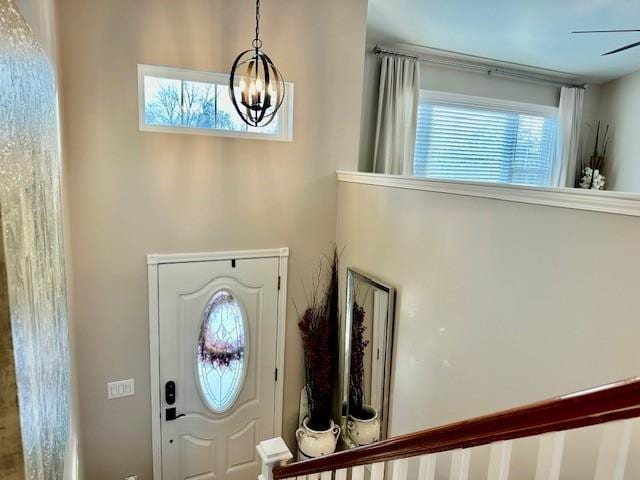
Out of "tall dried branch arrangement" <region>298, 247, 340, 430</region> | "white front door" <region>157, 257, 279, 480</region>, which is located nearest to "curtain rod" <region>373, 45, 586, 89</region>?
"tall dried branch arrangement" <region>298, 247, 340, 430</region>

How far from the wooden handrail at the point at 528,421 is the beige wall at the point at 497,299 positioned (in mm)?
899

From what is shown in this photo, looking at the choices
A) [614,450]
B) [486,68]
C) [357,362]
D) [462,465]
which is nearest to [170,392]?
[357,362]

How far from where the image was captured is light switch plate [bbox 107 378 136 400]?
328 centimetres

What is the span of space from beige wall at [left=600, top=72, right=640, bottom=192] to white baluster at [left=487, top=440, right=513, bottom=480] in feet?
18.2

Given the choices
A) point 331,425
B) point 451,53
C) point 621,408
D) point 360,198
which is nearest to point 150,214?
point 360,198

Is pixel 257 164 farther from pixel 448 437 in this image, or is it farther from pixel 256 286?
pixel 448 437

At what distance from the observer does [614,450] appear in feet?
2.82

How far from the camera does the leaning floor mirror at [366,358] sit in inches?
122

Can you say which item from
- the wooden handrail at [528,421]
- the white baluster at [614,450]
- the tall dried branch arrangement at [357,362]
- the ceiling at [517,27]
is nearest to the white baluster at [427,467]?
the wooden handrail at [528,421]

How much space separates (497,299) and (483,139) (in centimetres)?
355

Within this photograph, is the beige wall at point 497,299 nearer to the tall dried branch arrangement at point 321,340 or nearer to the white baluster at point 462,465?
the tall dried branch arrangement at point 321,340

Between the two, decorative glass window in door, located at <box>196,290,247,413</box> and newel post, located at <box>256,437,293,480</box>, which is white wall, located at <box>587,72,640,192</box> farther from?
newel post, located at <box>256,437,293,480</box>

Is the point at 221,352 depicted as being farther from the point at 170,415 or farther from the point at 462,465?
the point at 462,465

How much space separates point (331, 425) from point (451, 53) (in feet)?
13.5
